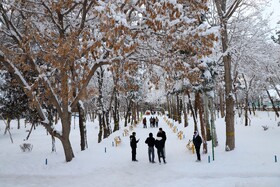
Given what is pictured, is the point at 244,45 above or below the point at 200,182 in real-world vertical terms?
above

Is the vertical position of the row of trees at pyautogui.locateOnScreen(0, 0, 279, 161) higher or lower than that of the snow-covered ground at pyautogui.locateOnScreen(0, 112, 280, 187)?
higher

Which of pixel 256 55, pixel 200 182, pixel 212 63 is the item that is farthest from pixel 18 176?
pixel 256 55

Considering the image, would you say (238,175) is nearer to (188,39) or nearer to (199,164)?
(199,164)

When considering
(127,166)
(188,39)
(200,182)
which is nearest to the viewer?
(188,39)

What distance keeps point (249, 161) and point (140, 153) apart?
6.54m

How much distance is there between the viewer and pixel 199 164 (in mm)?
11891

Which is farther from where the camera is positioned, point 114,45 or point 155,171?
point 155,171

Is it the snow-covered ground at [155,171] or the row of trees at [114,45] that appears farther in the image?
the snow-covered ground at [155,171]

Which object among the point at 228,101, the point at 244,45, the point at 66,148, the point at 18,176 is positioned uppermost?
the point at 244,45

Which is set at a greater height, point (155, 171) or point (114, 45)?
point (114, 45)

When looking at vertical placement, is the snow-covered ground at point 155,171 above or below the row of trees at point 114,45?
below

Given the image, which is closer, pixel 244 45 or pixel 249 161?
pixel 249 161

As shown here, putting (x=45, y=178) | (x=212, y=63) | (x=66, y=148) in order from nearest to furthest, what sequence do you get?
(x=45, y=178)
(x=66, y=148)
(x=212, y=63)

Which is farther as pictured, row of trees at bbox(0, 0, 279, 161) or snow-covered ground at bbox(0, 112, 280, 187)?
snow-covered ground at bbox(0, 112, 280, 187)
